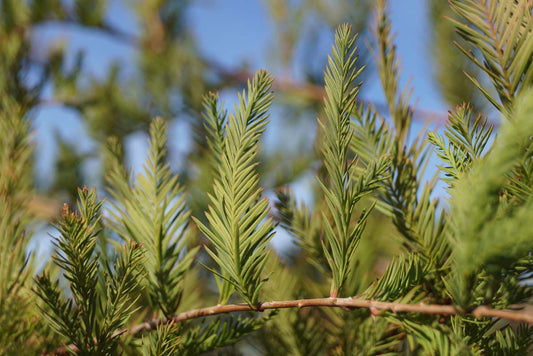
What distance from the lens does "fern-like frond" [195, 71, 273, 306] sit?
0.22 m

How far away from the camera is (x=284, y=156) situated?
96 cm

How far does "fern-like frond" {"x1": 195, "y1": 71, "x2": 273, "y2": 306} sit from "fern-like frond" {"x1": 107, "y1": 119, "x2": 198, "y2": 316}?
62 mm

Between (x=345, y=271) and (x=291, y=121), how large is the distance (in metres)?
0.91

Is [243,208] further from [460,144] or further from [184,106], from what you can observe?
[184,106]

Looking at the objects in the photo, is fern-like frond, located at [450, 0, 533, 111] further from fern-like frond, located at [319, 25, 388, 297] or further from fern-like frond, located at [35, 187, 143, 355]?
fern-like frond, located at [35, 187, 143, 355]

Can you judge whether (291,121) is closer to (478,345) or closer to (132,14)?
(132,14)

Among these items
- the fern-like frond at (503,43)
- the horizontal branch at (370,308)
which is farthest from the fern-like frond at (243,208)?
the fern-like frond at (503,43)

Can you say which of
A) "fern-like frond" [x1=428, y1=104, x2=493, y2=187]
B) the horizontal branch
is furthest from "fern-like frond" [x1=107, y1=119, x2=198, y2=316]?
"fern-like frond" [x1=428, y1=104, x2=493, y2=187]

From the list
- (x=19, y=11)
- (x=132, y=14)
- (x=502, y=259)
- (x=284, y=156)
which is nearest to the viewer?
(x=502, y=259)

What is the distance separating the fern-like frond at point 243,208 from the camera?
0.22 meters

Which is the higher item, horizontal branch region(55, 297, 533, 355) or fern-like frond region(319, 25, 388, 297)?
fern-like frond region(319, 25, 388, 297)

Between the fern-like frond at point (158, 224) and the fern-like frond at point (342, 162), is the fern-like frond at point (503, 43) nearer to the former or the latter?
the fern-like frond at point (342, 162)

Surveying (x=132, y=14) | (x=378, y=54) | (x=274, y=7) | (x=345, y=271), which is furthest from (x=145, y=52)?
(x=345, y=271)

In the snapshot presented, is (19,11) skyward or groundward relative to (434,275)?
skyward
